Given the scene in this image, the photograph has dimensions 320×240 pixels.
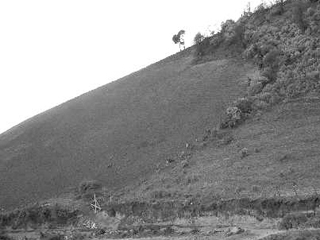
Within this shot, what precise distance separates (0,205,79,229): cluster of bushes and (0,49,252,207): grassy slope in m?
3.57

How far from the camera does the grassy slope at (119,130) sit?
2003 inches

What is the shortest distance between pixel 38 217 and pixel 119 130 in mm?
17448

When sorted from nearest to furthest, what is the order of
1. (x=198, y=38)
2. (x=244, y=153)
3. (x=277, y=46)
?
(x=244, y=153) → (x=277, y=46) → (x=198, y=38)

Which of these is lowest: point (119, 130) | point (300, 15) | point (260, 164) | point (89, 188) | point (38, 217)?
point (260, 164)

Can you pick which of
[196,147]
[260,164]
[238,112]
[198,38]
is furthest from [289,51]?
[198,38]

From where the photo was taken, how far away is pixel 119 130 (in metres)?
59.4

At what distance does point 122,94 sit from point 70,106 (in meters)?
9.45

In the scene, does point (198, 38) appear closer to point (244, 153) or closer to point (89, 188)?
point (89, 188)

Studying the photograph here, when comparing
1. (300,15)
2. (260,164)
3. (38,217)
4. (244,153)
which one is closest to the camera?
(260,164)

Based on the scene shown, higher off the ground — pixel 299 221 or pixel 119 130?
pixel 119 130

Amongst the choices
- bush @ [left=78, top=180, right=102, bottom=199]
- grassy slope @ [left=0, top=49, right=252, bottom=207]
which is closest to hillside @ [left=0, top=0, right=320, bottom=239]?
grassy slope @ [left=0, top=49, right=252, bottom=207]

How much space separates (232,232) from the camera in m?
28.1

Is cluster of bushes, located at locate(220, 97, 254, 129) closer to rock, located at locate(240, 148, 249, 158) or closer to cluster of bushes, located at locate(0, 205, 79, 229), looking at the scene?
rock, located at locate(240, 148, 249, 158)

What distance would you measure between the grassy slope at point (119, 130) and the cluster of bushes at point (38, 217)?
3.57m
